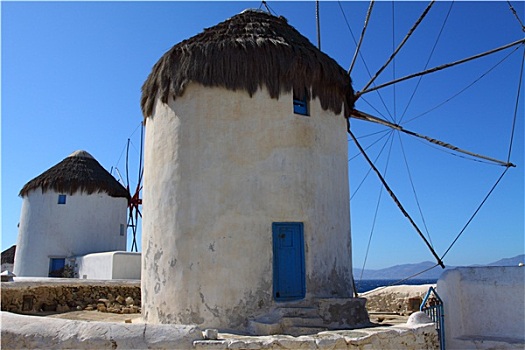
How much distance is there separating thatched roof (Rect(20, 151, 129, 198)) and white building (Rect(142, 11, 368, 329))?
13751 mm

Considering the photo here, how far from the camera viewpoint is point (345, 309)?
873 cm

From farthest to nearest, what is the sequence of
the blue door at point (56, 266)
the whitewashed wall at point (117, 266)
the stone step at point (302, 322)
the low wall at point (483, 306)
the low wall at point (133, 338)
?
the blue door at point (56, 266), the whitewashed wall at point (117, 266), the low wall at point (483, 306), the stone step at point (302, 322), the low wall at point (133, 338)

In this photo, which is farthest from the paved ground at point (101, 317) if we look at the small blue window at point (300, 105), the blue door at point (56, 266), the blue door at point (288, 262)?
the blue door at point (56, 266)

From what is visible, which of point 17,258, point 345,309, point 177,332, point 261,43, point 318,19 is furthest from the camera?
point 17,258

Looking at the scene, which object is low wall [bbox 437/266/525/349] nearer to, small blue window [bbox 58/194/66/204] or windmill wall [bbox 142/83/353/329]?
windmill wall [bbox 142/83/353/329]

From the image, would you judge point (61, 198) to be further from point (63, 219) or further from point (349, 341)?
point (349, 341)

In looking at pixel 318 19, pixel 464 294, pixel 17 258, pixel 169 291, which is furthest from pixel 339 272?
pixel 17 258

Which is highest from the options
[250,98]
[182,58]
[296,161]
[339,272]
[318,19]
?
[318,19]

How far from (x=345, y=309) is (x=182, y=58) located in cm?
553

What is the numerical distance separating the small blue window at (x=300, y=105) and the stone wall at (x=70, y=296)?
6758 millimetres

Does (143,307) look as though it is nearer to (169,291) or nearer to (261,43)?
(169,291)

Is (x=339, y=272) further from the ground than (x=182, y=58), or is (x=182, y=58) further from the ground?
(x=182, y=58)

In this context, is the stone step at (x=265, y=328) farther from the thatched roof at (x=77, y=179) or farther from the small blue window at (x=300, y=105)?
the thatched roof at (x=77, y=179)

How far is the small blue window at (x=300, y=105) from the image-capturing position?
9602 mm
